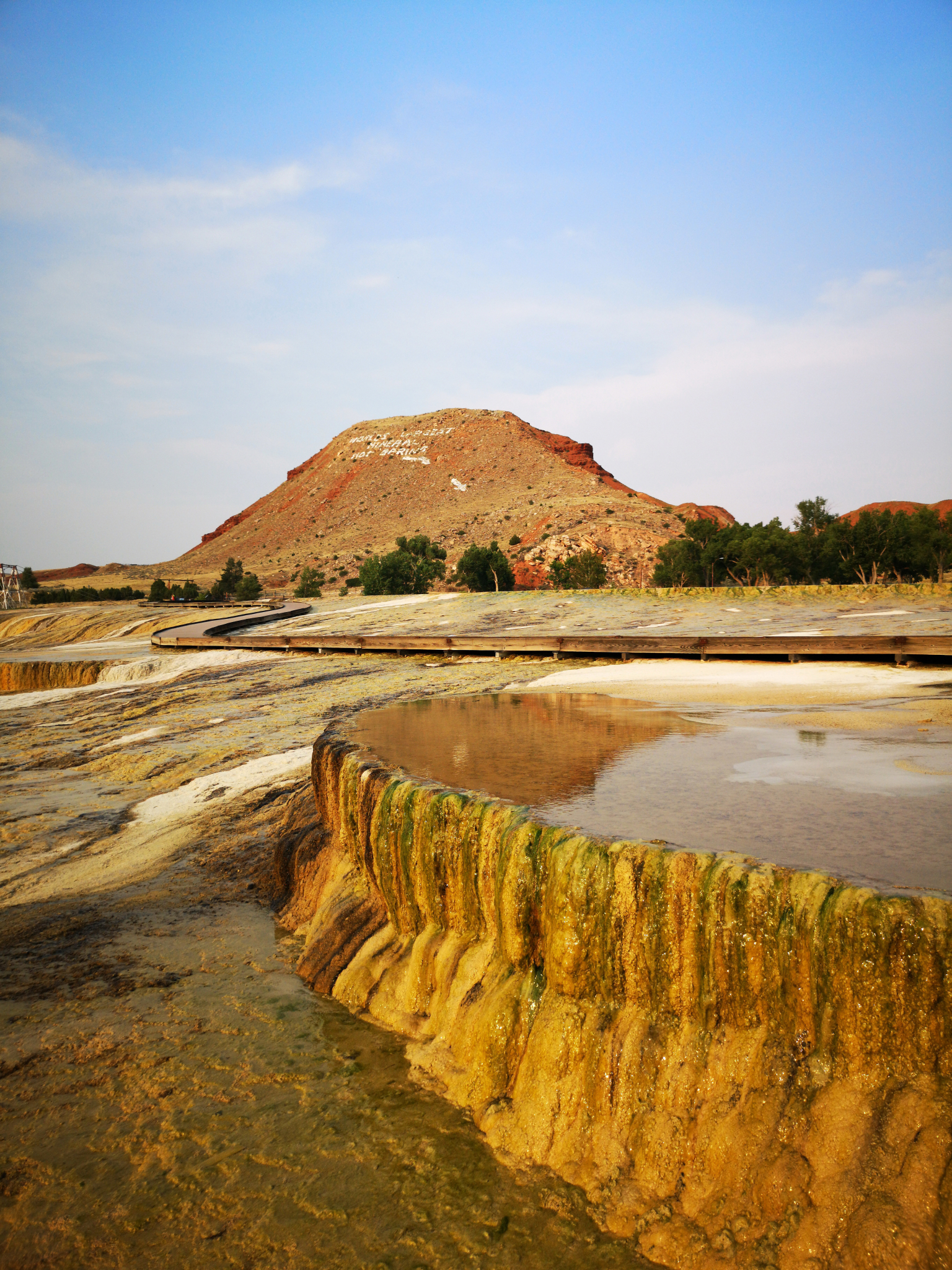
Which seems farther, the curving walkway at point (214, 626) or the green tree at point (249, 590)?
the green tree at point (249, 590)

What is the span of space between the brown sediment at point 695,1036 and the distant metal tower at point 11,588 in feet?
188

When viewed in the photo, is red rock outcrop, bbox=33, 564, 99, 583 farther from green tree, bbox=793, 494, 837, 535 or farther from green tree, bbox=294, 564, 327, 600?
green tree, bbox=793, 494, 837, 535

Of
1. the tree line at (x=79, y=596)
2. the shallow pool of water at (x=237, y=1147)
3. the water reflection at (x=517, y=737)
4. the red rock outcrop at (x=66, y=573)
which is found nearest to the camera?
the shallow pool of water at (x=237, y=1147)

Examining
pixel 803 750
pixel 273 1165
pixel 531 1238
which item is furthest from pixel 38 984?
pixel 803 750

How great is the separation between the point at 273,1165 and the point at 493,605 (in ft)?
81.0

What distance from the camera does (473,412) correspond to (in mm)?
114562

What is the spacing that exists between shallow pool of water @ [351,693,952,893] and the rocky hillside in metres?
56.4

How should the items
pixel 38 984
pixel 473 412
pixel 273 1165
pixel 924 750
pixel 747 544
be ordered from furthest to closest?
pixel 473 412
pixel 747 544
pixel 924 750
pixel 38 984
pixel 273 1165

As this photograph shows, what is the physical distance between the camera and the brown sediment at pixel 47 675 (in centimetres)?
1942

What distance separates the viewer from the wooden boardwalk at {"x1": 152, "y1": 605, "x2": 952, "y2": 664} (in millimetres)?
11906

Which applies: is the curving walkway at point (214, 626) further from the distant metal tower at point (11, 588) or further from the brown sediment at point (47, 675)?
the distant metal tower at point (11, 588)

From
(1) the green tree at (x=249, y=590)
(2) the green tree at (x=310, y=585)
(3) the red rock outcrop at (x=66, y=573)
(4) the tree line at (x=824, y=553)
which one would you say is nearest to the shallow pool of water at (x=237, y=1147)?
(4) the tree line at (x=824, y=553)

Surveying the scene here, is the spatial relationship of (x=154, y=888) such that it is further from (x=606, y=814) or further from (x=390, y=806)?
(x=606, y=814)

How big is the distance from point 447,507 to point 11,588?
46.3 metres
